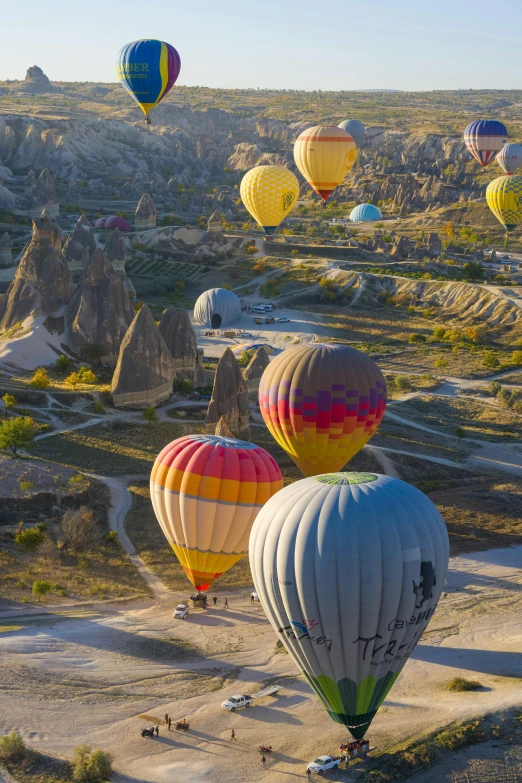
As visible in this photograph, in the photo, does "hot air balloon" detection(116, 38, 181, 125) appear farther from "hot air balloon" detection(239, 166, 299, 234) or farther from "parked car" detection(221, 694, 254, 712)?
"parked car" detection(221, 694, 254, 712)

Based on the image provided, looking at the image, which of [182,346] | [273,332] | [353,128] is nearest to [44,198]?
[273,332]

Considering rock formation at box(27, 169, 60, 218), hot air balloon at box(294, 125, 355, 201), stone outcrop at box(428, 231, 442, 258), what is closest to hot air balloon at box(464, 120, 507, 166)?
stone outcrop at box(428, 231, 442, 258)

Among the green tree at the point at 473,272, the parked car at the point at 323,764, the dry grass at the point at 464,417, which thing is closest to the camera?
the parked car at the point at 323,764

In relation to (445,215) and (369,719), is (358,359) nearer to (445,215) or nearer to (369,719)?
(369,719)

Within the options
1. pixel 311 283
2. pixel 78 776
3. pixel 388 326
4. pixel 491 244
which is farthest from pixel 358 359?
pixel 491 244

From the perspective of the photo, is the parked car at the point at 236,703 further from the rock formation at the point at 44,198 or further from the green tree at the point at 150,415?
the rock formation at the point at 44,198

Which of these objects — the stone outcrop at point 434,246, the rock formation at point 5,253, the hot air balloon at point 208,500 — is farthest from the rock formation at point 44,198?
the hot air balloon at point 208,500

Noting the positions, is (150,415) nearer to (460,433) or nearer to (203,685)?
(460,433)
